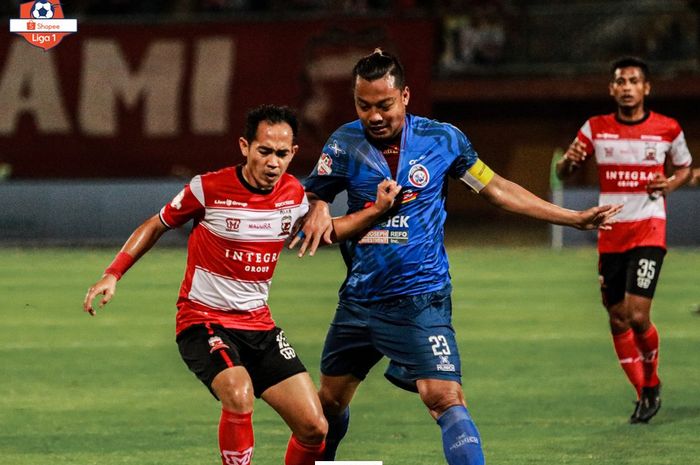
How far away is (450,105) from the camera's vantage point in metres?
30.9

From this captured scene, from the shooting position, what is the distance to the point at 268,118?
6340 mm

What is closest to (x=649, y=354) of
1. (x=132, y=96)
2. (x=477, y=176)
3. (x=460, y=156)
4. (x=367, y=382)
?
(x=367, y=382)

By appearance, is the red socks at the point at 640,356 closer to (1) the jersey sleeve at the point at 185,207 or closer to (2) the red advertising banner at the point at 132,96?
(1) the jersey sleeve at the point at 185,207

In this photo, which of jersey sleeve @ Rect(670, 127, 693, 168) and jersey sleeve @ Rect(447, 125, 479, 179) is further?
jersey sleeve @ Rect(670, 127, 693, 168)

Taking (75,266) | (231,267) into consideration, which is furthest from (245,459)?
(75,266)

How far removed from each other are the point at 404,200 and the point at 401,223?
0.36 feet

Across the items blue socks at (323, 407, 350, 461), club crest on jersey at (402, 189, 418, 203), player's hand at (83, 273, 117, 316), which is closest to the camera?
player's hand at (83, 273, 117, 316)

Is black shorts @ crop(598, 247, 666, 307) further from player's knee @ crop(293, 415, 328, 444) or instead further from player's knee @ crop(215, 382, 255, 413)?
player's knee @ crop(215, 382, 255, 413)

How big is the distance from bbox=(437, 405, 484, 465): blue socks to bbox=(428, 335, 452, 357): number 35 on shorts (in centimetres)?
32

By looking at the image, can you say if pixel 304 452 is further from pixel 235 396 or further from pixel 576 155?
pixel 576 155

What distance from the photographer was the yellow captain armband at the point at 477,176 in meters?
6.31

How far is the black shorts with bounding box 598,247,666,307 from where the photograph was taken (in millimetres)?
8852

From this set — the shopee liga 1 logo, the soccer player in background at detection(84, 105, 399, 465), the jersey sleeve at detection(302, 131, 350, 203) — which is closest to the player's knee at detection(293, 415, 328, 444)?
the soccer player in background at detection(84, 105, 399, 465)

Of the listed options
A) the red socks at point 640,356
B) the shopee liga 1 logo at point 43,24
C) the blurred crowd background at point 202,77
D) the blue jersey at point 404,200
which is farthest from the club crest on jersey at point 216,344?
the blurred crowd background at point 202,77
